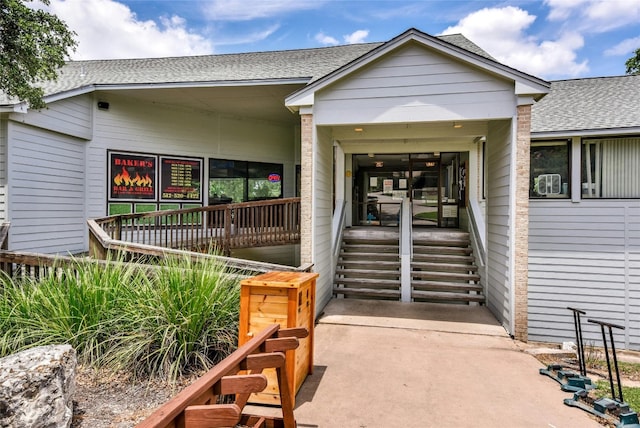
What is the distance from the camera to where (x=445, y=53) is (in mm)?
5844

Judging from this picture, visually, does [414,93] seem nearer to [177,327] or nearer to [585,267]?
[177,327]

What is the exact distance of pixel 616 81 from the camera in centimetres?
995

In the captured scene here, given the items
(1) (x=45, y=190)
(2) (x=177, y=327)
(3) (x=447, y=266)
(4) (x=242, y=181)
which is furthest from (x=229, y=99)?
(2) (x=177, y=327)

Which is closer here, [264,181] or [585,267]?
[585,267]

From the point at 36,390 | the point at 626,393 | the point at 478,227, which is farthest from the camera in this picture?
Answer: the point at 478,227

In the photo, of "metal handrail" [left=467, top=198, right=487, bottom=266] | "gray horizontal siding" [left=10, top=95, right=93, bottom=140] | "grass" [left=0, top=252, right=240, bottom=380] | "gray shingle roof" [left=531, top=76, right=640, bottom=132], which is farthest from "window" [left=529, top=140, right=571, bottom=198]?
"gray horizontal siding" [left=10, top=95, right=93, bottom=140]

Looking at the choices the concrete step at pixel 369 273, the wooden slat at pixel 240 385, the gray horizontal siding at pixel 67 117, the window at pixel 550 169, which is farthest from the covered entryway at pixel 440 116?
the gray horizontal siding at pixel 67 117

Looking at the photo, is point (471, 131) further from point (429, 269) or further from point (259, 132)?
point (259, 132)

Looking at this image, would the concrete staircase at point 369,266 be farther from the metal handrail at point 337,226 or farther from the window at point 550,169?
the window at point 550,169

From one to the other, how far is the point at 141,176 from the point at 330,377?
810 centimetres

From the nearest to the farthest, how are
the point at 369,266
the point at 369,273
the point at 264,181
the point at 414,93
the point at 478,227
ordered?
the point at 414,93
the point at 369,273
the point at 369,266
the point at 478,227
the point at 264,181

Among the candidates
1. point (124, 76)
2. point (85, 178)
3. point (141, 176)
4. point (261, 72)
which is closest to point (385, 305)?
point (261, 72)

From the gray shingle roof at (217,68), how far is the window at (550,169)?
2818 millimetres

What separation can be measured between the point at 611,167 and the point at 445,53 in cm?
490
